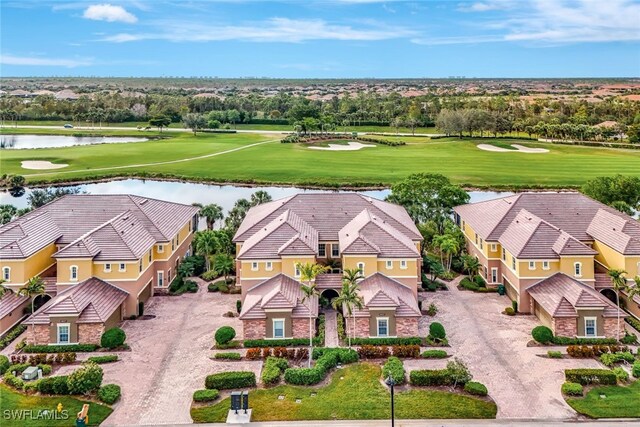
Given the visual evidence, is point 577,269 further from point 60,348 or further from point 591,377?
point 60,348

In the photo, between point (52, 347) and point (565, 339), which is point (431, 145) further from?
point (52, 347)

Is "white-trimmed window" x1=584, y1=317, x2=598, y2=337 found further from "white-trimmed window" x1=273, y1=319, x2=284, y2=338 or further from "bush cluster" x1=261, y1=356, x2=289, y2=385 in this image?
"white-trimmed window" x1=273, y1=319, x2=284, y2=338

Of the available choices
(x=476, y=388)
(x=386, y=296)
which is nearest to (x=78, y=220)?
(x=386, y=296)

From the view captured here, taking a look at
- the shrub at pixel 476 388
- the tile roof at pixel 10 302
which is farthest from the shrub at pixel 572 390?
the tile roof at pixel 10 302

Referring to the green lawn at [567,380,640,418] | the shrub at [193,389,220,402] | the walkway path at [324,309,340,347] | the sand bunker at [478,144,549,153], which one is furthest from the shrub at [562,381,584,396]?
the sand bunker at [478,144,549,153]

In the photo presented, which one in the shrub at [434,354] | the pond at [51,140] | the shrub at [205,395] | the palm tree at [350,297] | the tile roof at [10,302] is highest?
the pond at [51,140]

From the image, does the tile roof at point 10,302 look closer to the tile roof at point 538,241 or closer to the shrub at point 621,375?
the tile roof at point 538,241

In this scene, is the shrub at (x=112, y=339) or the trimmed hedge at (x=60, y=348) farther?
the shrub at (x=112, y=339)
